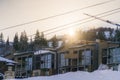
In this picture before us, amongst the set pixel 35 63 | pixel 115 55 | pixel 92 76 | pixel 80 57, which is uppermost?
pixel 115 55

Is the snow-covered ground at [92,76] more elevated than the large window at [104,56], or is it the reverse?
the large window at [104,56]

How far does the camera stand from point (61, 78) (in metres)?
14.8

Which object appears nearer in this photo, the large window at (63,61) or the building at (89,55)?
the building at (89,55)

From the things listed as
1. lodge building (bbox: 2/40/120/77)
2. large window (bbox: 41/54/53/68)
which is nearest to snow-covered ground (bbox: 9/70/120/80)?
lodge building (bbox: 2/40/120/77)

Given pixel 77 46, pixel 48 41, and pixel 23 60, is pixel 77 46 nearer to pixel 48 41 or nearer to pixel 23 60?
pixel 23 60

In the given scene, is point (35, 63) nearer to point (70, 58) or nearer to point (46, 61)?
point (46, 61)

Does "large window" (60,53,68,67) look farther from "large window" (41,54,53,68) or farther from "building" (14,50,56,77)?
"large window" (41,54,53,68)

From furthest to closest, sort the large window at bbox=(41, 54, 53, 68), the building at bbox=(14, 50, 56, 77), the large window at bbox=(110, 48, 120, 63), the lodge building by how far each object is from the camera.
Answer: the large window at bbox=(41, 54, 53, 68), the building at bbox=(14, 50, 56, 77), the lodge building, the large window at bbox=(110, 48, 120, 63)

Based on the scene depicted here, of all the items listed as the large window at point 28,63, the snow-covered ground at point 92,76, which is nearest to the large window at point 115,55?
the large window at point 28,63

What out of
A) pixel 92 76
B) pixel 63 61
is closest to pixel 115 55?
pixel 63 61

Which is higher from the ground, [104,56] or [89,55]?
[89,55]

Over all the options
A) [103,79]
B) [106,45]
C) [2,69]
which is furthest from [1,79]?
[106,45]

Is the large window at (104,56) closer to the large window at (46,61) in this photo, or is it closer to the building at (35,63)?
the building at (35,63)

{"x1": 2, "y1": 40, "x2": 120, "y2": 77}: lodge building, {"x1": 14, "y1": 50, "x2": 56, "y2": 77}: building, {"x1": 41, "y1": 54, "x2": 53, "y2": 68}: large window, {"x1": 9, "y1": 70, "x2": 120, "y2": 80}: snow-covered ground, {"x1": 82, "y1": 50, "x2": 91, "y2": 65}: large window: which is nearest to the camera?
{"x1": 9, "y1": 70, "x2": 120, "y2": 80}: snow-covered ground
